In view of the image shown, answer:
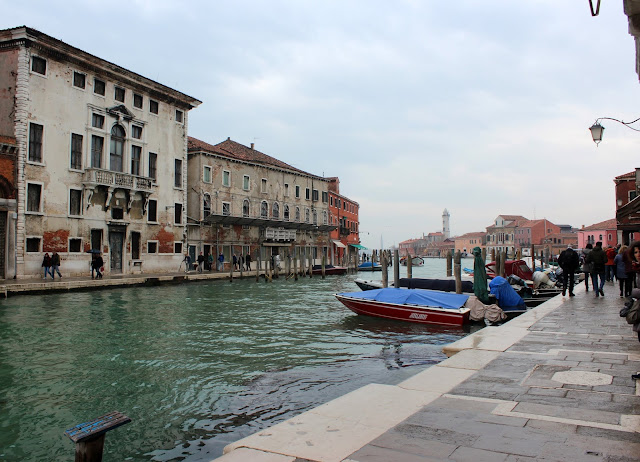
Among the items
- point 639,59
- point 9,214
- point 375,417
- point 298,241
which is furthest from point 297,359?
point 298,241

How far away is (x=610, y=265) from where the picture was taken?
14602 millimetres

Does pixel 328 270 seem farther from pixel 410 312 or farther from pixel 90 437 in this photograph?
pixel 90 437

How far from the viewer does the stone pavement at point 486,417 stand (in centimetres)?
276

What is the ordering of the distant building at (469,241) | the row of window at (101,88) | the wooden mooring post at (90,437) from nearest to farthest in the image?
the wooden mooring post at (90,437) < the row of window at (101,88) < the distant building at (469,241)

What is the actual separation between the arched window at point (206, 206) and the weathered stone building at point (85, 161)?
258 cm

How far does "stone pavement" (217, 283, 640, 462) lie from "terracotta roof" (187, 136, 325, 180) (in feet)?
96.3

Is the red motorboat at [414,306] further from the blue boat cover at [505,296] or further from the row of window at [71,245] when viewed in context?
the row of window at [71,245]

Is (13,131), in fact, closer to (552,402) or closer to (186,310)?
(186,310)

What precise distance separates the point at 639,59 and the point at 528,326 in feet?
13.5

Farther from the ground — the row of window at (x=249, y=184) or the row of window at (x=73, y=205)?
the row of window at (x=249, y=184)

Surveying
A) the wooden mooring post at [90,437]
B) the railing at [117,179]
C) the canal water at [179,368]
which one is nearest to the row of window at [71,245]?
the railing at [117,179]

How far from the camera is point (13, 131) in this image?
66.4 ft

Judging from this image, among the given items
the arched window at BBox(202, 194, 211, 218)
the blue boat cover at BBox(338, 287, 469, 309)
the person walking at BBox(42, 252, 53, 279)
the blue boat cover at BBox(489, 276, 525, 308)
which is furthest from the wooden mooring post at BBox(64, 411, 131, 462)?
the arched window at BBox(202, 194, 211, 218)

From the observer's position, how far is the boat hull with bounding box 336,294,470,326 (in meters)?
11.4
